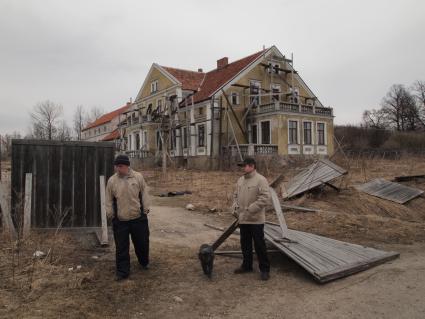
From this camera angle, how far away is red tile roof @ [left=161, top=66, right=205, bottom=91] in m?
38.3

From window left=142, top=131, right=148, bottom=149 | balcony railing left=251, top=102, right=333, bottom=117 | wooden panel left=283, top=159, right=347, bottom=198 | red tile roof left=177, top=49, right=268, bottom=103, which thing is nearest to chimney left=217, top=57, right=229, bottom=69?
red tile roof left=177, top=49, right=268, bottom=103

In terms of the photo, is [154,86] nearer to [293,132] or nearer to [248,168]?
[293,132]

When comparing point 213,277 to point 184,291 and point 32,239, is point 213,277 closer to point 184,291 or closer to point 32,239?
point 184,291

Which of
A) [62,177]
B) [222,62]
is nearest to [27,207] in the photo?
[62,177]

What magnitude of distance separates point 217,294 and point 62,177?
4.95 m

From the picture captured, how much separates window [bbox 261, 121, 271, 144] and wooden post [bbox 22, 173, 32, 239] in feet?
85.4

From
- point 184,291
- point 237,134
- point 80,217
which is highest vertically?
point 237,134

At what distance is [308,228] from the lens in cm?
1021

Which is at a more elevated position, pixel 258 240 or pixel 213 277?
pixel 258 240

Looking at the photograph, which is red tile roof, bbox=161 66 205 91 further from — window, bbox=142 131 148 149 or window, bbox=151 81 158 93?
window, bbox=142 131 148 149

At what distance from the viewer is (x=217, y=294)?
552 cm

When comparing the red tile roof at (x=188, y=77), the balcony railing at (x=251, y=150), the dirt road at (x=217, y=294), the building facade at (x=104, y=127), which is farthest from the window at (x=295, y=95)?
the building facade at (x=104, y=127)

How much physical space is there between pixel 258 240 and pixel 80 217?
4.59 meters

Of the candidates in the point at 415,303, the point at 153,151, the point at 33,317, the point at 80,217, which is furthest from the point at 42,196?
the point at 153,151
